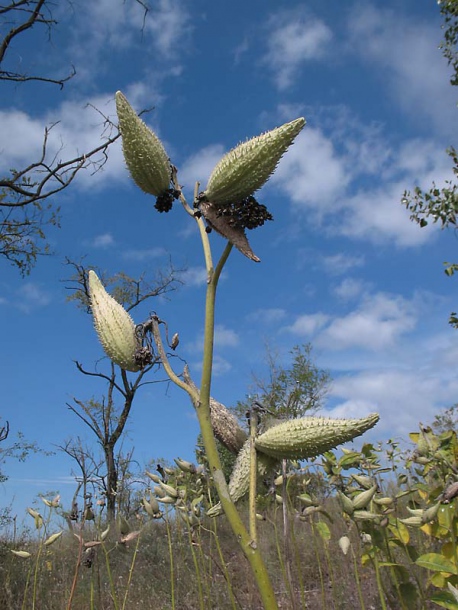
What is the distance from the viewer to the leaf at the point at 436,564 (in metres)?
1.40

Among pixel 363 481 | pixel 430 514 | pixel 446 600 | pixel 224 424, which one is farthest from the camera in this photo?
pixel 363 481

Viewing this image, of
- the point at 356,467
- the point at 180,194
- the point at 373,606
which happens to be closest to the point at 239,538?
the point at 180,194

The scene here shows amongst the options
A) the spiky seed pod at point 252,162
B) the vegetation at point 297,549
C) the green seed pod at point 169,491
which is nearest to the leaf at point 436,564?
the vegetation at point 297,549

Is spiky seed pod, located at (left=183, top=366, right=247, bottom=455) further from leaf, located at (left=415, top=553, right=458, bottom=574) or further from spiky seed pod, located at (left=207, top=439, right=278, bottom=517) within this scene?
leaf, located at (left=415, top=553, right=458, bottom=574)

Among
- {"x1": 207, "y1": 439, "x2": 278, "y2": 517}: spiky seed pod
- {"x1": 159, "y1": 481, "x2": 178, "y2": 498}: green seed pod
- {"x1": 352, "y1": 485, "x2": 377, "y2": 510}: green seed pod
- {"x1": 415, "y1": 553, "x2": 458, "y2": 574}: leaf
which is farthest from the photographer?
{"x1": 159, "y1": 481, "x2": 178, "y2": 498}: green seed pod

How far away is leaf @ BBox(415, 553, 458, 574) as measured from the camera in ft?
4.59

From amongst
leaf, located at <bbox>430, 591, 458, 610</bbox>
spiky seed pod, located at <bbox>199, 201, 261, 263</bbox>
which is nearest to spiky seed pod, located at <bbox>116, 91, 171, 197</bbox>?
spiky seed pod, located at <bbox>199, 201, 261, 263</bbox>

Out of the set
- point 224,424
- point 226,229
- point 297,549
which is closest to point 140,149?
point 226,229

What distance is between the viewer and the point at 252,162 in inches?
40.2

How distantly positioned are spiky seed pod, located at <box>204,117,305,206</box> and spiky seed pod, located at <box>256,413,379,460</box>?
47cm

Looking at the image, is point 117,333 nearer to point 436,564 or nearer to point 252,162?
point 252,162

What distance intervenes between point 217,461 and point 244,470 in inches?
3.3

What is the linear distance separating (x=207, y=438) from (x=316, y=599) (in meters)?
4.01

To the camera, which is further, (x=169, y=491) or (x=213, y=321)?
(x=169, y=491)
